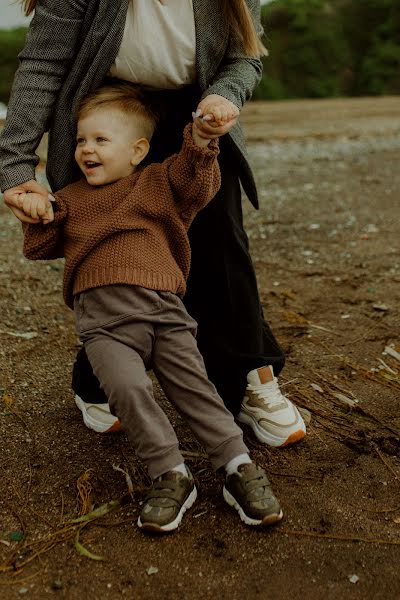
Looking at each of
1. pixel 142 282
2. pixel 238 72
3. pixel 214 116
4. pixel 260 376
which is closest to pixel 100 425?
pixel 260 376

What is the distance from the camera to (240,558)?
2.13 meters

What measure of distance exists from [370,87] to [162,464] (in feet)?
54.8

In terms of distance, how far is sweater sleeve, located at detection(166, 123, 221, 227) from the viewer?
2266 millimetres

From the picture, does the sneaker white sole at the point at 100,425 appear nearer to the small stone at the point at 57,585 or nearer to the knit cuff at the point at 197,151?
the small stone at the point at 57,585

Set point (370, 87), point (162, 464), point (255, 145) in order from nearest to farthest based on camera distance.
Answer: point (162, 464) → point (255, 145) → point (370, 87)

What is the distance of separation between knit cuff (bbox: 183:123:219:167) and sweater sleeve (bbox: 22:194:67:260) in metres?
0.41

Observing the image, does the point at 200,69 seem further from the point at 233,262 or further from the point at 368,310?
the point at 368,310

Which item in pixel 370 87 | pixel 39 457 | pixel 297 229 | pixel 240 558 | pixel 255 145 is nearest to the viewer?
pixel 240 558

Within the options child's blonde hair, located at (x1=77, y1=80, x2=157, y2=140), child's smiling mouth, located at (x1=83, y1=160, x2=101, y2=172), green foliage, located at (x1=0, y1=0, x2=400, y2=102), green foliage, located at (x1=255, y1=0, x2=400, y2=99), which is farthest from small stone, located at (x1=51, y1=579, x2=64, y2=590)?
green foliage, located at (x1=255, y1=0, x2=400, y2=99)

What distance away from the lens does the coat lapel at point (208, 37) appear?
236 centimetres

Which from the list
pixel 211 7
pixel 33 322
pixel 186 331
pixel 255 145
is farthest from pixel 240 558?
pixel 255 145

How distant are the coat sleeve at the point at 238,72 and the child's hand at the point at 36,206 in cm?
56

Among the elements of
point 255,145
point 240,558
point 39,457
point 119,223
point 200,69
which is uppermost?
point 200,69

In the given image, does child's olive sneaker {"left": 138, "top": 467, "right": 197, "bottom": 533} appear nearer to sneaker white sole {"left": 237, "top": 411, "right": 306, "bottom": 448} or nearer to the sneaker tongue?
sneaker white sole {"left": 237, "top": 411, "right": 306, "bottom": 448}
